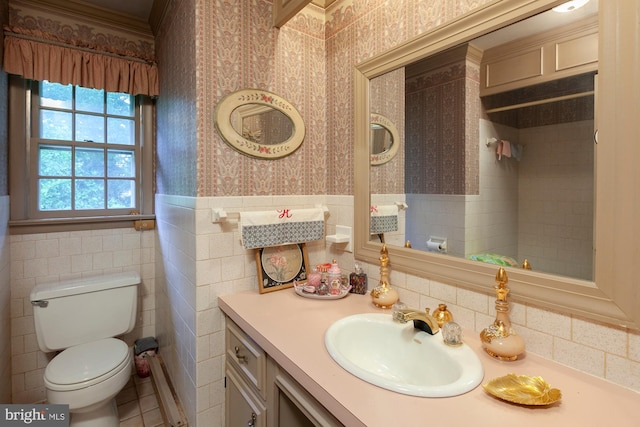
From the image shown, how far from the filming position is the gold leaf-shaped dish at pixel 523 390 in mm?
687

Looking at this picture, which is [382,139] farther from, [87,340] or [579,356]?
[87,340]

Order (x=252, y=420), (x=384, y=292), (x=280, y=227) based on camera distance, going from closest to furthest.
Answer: (x=252, y=420) → (x=384, y=292) → (x=280, y=227)

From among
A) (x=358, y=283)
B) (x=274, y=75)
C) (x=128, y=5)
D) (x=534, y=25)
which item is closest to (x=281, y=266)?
(x=358, y=283)

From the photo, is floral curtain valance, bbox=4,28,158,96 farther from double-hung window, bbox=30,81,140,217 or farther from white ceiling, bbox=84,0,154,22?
white ceiling, bbox=84,0,154,22

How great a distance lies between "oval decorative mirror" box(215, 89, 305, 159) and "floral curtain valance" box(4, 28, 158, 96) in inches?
A: 39.7

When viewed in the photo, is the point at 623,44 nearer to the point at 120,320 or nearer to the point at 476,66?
the point at 476,66

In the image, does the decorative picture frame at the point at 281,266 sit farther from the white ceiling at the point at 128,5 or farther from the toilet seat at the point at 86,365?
the white ceiling at the point at 128,5

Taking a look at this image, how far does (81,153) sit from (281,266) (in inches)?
64.1

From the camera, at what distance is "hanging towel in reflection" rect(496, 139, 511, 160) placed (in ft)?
3.32

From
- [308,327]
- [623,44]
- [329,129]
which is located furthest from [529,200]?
[329,129]

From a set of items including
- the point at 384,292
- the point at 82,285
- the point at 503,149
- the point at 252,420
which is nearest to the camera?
the point at 503,149

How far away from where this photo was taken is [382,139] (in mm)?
1447

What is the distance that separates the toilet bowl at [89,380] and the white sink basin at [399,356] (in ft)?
4.33

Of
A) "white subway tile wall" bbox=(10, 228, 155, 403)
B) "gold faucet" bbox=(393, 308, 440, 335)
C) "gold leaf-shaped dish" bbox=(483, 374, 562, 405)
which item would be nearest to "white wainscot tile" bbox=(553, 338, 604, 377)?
"gold leaf-shaped dish" bbox=(483, 374, 562, 405)
